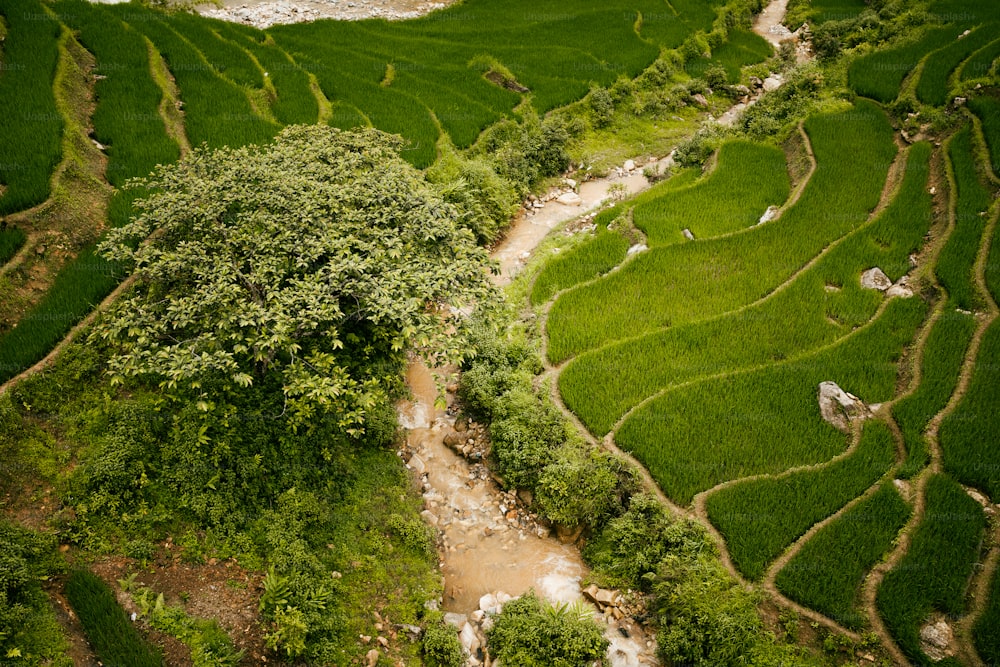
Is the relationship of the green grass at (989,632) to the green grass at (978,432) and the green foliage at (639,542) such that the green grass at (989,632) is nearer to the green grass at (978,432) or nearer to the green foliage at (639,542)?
the green grass at (978,432)

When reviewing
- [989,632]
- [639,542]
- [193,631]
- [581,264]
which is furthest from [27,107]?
[989,632]

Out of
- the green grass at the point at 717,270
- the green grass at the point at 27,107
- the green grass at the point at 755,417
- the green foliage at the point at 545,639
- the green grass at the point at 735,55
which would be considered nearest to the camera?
the green foliage at the point at 545,639

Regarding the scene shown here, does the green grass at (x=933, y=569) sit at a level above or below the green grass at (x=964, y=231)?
below

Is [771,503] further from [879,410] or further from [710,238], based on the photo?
[710,238]

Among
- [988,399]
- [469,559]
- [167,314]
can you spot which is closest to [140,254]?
[167,314]

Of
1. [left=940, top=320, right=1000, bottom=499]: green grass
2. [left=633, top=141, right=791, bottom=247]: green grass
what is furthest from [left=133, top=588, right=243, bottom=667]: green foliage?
[left=633, top=141, right=791, bottom=247]: green grass

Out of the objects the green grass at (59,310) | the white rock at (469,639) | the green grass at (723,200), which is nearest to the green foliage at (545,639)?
the white rock at (469,639)
